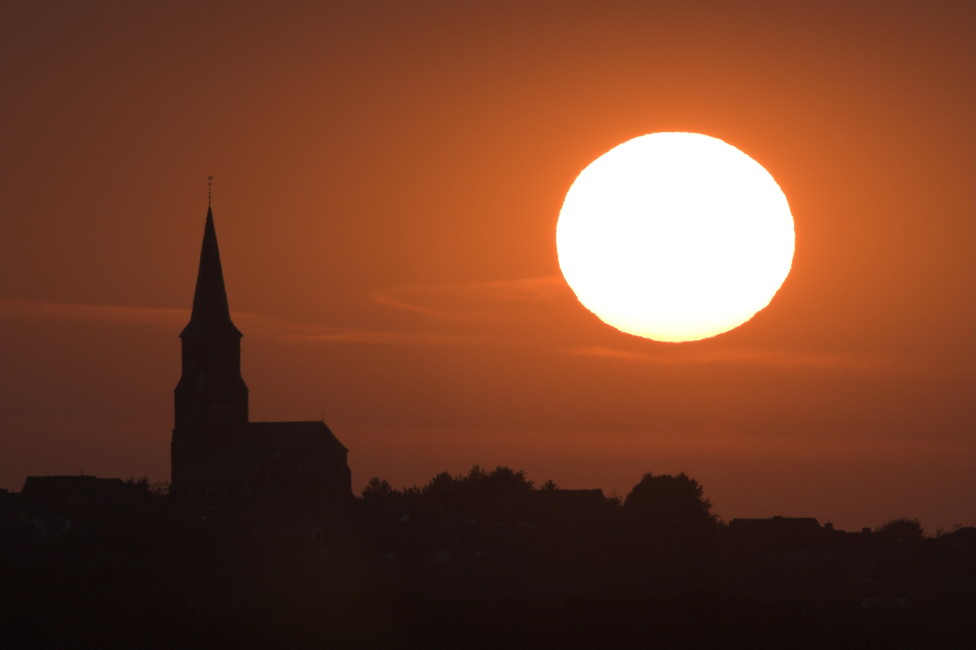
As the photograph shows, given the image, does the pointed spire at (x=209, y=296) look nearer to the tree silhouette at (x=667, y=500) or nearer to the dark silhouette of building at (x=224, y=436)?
the dark silhouette of building at (x=224, y=436)

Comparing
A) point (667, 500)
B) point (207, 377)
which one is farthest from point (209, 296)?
point (667, 500)

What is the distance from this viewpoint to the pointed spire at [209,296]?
127 meters

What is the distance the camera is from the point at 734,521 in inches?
5778

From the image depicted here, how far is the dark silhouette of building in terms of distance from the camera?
125 meters

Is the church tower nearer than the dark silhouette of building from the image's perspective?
No

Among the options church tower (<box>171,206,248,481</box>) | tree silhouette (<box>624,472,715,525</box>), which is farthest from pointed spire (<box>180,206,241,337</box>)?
tree silhouette (<box>624,472,715,525</box>)

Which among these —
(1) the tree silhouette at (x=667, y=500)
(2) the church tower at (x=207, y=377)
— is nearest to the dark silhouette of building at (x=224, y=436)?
(2) the church tower at (x=207, y=377)

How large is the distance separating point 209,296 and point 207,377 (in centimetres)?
559

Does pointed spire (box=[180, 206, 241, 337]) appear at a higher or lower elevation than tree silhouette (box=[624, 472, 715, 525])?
higher

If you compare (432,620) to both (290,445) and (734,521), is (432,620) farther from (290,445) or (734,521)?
(734,521)

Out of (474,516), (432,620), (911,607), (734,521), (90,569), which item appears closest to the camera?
(432,620)

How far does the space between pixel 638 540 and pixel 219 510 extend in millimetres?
29290

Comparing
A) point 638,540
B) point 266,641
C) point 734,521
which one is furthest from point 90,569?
point 734,521

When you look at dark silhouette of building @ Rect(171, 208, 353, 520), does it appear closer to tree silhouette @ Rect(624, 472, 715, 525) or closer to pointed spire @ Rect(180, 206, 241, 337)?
pointed spire @ Rect(180, 206, 241, 337)
